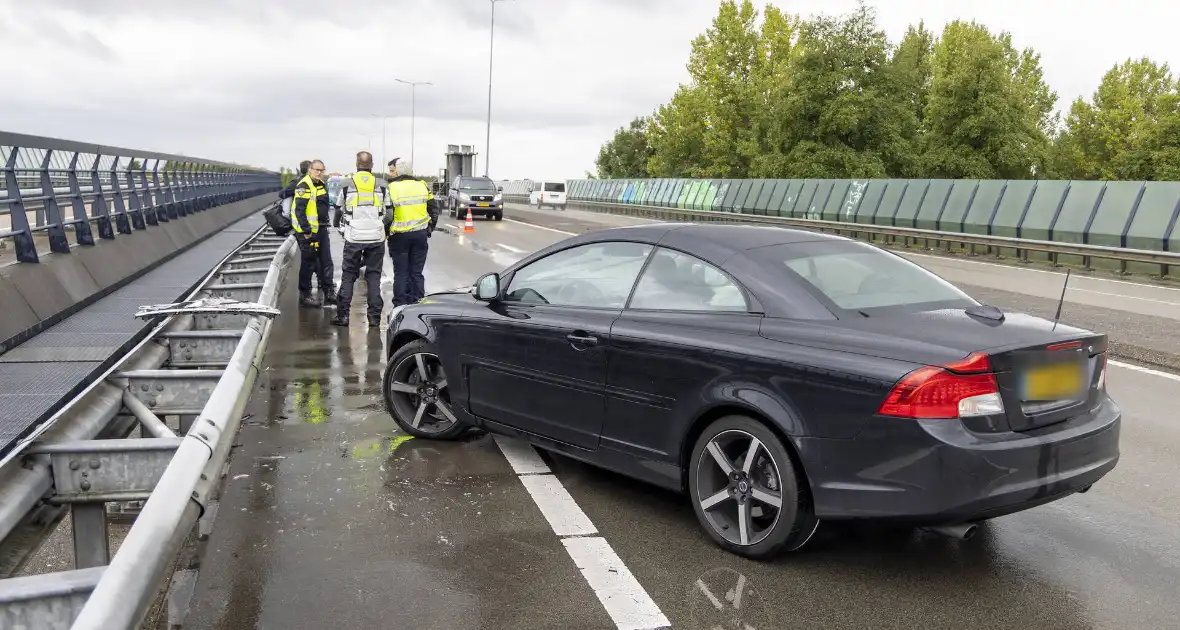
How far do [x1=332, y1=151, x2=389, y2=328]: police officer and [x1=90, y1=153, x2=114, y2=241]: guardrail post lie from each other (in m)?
3.20

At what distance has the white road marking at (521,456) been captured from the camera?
5.79m

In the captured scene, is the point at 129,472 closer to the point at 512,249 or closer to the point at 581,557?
the point at 581,557

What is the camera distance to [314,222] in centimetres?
1230

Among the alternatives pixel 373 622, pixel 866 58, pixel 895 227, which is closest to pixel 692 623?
pixel 373 622

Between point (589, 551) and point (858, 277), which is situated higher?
point (858, 277)

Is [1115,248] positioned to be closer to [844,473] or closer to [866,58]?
[844,473]

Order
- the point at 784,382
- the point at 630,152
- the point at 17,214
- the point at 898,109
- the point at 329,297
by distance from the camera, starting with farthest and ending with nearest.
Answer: the point at 630,152, the point at 898,109, the point at 329,297, the point at 17,214, the point at 784,382

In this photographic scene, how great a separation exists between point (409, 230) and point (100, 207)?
4.16 metres

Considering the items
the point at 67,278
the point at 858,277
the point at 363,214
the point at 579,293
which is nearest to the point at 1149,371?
the point at 858,277

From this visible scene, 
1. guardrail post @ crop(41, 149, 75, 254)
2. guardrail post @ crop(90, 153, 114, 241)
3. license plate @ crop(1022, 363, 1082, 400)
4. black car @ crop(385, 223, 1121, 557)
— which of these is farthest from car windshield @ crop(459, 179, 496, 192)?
license plate @ crop(1022, 363, 1082, 400)

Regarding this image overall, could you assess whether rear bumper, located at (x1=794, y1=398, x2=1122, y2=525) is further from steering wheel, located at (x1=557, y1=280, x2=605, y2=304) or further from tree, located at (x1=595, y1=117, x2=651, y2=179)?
tree, located at (x1=595, y1=117, x2=651, y2=179)

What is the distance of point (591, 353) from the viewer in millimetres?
5066

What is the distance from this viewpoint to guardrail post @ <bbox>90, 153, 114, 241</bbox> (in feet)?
41.3

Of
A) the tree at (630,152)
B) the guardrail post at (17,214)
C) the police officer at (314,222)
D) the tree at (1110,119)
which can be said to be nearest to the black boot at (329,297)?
the police officer at (314,222)
